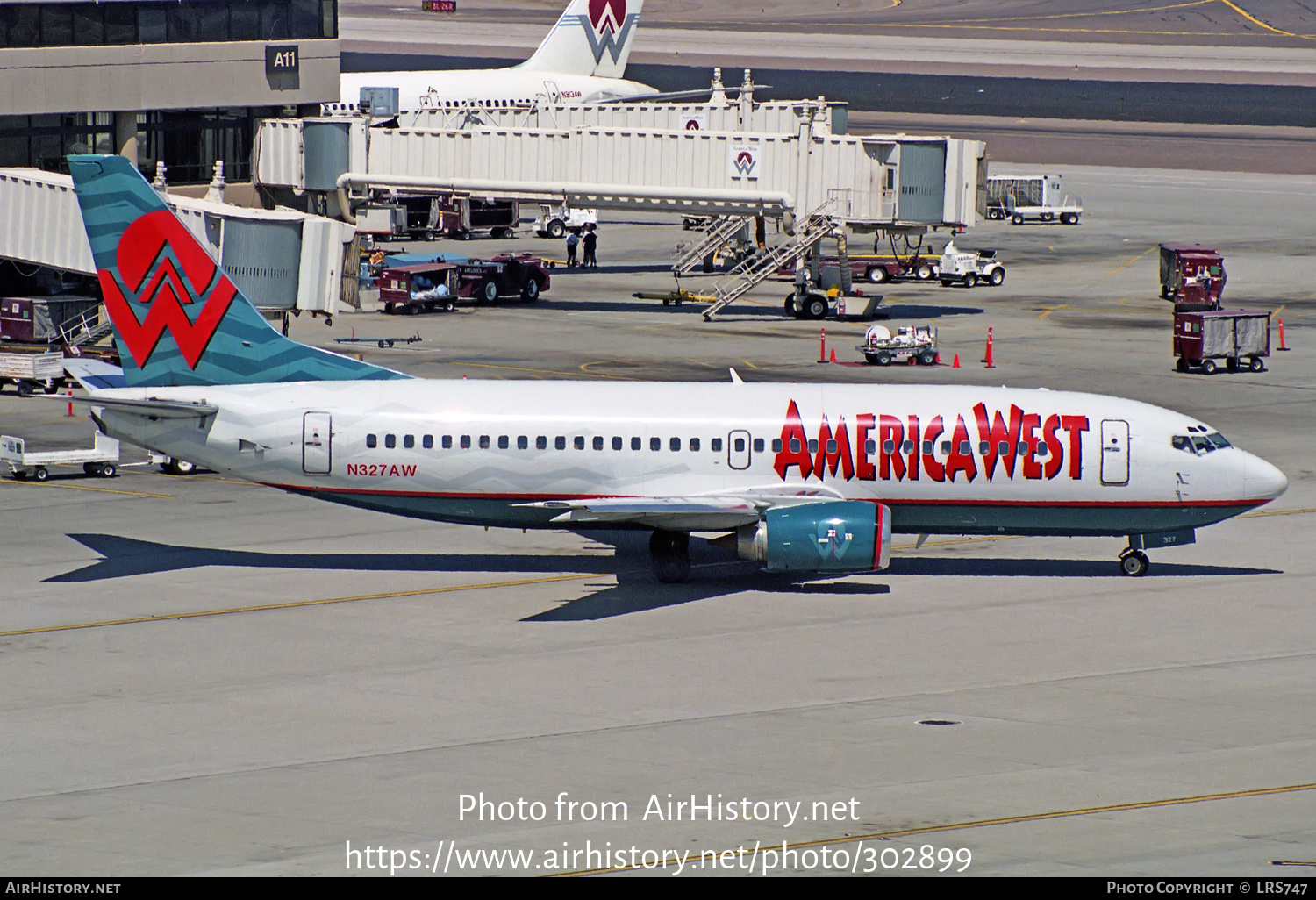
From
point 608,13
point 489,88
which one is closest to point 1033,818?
point 489,88

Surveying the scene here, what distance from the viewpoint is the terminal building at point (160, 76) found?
69.6 meters

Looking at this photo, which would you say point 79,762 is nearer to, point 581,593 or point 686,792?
point 686,792

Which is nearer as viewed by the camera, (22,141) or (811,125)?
(22,141)

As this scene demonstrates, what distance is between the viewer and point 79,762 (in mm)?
28000

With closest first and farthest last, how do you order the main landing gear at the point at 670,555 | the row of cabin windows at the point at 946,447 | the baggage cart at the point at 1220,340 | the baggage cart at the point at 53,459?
1. the row of cabin windows at the point at 946,447
2. the main landing gear at the point at 670,555
3. the baggage cart at the point at 53,459
4. the baggage cart at the point at 1220,340

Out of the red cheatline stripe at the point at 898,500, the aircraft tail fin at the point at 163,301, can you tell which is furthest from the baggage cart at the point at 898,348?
the aircraft tail fin at the point at 163,301

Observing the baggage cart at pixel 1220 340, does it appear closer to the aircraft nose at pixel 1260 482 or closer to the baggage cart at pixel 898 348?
the baggage cart at pixel 898 348

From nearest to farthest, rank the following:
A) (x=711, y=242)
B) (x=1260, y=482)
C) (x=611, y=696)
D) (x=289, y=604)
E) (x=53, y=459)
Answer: (x=611, y=696)
(x=289, y=604)
(x=1260, y=482)
(x=53, y=459)
(x=711, y=242)

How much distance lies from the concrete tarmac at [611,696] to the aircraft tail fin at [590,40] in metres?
75.7

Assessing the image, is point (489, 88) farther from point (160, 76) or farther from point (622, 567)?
point (622, 567)

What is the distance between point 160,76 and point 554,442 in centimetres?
4076

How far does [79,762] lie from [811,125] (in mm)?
61416

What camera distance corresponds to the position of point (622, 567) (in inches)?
1672

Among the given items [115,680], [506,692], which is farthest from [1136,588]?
[115,680]
